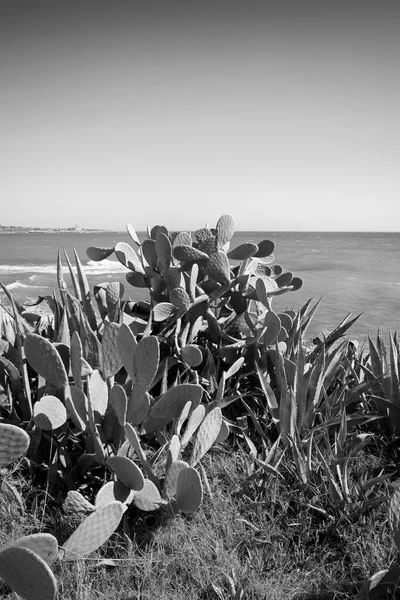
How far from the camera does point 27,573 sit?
3.06 feet

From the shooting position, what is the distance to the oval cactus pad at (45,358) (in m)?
1.32

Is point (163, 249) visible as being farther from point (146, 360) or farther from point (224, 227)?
point (146, 360)

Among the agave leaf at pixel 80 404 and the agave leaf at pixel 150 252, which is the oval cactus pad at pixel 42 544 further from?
the agave leaf at pixel 150 252

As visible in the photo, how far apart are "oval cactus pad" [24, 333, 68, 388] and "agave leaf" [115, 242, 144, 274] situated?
2.54ft

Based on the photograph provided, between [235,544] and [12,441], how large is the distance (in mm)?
670

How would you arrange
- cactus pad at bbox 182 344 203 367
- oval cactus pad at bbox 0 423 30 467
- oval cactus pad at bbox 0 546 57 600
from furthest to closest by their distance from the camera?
1. cactus pad at bbox 182 344 203 367
2. oval cactus pad at bbox 0 423 30 467
3. oval cactus pad at bbox 0 546 57 600

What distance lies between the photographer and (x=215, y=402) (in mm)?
1566

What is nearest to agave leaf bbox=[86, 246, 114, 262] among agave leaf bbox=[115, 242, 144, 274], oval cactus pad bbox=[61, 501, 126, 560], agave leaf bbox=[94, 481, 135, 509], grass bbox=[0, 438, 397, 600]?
agave leaf bbox=[115, 242, 144, 274]

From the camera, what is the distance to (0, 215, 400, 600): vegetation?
3.76 ft

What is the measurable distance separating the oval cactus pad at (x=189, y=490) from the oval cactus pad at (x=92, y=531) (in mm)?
166

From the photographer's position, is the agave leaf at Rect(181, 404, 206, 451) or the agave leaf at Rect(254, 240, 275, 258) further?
the agave leaf at Rect(254, 240, 275, 258)

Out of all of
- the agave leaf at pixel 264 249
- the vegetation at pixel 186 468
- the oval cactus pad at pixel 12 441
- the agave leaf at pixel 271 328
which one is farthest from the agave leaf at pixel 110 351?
the agave leaf at pixel 264 249

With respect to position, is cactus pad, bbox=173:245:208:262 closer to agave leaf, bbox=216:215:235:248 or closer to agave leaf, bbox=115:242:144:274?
agave leaf, bbox=216:215:235:248

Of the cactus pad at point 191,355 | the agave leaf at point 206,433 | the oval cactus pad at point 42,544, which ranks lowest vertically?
the oval cactus pad at point 42,544
